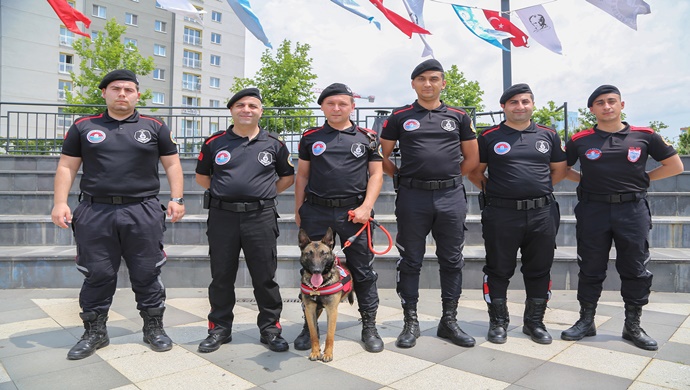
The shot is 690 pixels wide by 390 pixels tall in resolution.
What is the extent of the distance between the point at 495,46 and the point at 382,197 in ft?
14.5

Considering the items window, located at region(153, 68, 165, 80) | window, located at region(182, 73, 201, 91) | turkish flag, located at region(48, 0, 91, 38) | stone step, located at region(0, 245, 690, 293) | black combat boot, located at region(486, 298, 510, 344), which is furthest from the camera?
window, located at region(182, 73, 201, 91)

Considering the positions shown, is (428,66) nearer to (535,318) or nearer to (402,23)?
(535,318)

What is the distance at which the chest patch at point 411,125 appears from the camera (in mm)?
3975

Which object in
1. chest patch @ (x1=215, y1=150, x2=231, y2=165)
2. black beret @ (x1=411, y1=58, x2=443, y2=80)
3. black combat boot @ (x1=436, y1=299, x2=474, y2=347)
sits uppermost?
black beret @ (x1=411, y1=58, x2=443, y2=80)

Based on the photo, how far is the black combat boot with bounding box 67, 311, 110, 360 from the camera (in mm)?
3574

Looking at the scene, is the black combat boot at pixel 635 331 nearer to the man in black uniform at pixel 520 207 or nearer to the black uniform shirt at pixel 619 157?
the man in black uniform at pixel 520 207

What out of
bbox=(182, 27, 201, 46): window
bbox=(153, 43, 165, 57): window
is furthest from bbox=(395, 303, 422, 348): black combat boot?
bbox=(182, 27, 201, 46): window

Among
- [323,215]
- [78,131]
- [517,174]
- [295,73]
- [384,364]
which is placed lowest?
[384,364]

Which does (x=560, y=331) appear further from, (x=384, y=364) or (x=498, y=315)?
(x=384, y=364)

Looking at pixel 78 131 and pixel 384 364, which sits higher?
pixel 78 131

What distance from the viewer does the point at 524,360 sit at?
3498mm

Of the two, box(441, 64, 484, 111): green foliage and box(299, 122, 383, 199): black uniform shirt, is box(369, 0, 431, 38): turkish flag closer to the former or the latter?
box(299, 122, 383, 199): black uniform shirt

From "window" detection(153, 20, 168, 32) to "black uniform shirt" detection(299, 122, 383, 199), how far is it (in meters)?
49.6

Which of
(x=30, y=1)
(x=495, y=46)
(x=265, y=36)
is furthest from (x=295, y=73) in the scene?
(x=30, y=1)
